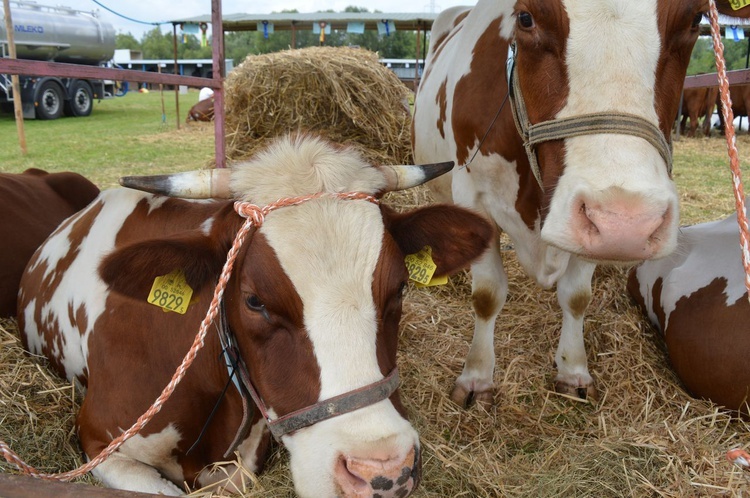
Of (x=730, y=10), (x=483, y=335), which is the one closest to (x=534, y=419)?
(x=483, y=335)

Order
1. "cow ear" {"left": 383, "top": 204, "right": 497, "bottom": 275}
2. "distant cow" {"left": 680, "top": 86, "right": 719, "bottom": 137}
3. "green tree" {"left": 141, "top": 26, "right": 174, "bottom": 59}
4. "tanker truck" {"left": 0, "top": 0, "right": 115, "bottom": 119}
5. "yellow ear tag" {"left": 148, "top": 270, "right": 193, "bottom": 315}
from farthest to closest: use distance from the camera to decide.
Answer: "green tree" {"left": 141, "top": 26, "right": 174, "bottom": 59} < "tanker truck" {"left": 0, "top": 0, "right": 115, "bottom": 119} < "distant cow" {"left": 680, "top": 86, "right": 719, "bottom": 137} < "cow ear" {"left": 383, "top": 204, "right": 497, "bottom": 275} < "yellow ear tag" {"left": 148, "top": 270, "right": 193, "bottom": 315}

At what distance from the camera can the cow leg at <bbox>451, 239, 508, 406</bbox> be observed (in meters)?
3.38

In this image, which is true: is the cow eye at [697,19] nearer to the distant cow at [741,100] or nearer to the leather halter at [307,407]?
the leather halter at [307,407]

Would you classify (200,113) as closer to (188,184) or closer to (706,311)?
(706,311)

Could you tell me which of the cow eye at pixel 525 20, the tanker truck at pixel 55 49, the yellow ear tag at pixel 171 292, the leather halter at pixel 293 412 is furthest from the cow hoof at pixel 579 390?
the tanker truck at pixel 55 49

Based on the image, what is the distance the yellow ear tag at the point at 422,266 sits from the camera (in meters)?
2.21

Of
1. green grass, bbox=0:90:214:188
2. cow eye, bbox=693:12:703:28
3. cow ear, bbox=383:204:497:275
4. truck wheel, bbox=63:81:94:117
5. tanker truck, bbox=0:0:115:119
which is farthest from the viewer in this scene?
truck wheel, bbox=63:81:94:117

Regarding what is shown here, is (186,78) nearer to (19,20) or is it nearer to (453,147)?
(453,147)

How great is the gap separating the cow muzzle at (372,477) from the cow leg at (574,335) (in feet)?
6.91

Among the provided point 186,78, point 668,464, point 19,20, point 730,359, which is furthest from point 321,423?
point 19,20

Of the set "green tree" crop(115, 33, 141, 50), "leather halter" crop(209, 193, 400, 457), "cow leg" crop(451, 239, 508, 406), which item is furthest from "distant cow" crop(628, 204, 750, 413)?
"green tree" crop(115, 33, 141, 50)

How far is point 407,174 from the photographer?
2.24m

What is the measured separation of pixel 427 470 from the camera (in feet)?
8.25

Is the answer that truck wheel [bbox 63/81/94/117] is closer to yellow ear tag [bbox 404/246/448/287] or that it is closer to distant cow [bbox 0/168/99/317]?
distant cow [bbox 0/168/99/317]
